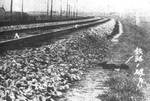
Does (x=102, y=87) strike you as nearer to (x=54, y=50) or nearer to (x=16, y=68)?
(x=16, y=68)

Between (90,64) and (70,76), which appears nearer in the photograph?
(70,76)

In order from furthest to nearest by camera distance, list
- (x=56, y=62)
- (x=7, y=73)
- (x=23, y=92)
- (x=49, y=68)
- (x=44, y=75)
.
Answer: (x=56, y=62) < (x=49, y=68) < (x=44, y=75) < (x=7, y=73) < (x=23, y=92)

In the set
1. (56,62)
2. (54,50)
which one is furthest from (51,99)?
(54,50)

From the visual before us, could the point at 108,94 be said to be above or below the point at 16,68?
below

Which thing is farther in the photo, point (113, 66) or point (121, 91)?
point (113, 66)

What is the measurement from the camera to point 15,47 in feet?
38.6

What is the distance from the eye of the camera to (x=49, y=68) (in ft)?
28.2

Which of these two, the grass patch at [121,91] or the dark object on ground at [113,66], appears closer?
the grass patch at [121,91]

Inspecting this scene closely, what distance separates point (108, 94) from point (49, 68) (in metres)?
2.29

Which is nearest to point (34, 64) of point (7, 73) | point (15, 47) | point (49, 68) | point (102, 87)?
point (49, 68)

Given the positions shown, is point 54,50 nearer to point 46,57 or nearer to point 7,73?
point 46,57

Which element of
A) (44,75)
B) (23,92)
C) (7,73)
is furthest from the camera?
(44,75)

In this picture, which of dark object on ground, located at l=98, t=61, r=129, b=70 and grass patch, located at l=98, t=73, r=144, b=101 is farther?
dark object on ground, located at l=98, t=61, r=129, b=70

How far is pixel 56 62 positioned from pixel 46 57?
0.45m
